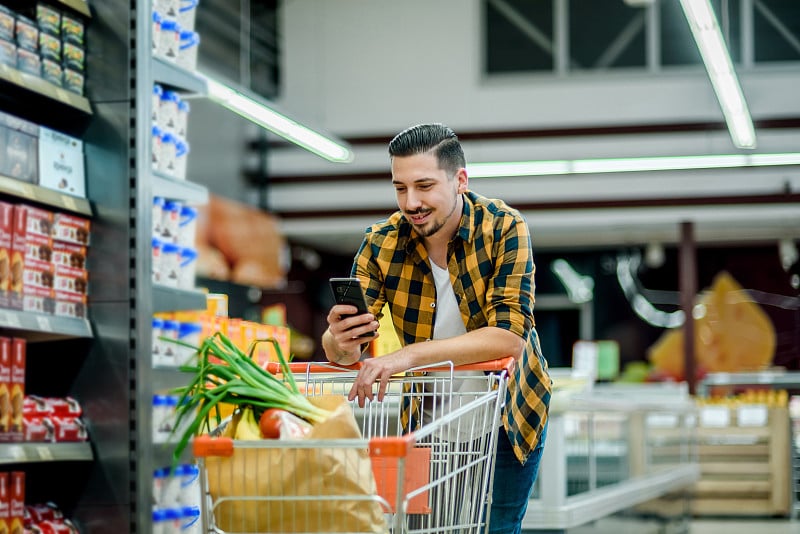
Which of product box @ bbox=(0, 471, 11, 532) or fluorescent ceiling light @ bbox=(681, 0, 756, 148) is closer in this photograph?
product box @ bbox=(0, 471, 11, 532)

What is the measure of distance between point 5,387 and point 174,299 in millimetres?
972

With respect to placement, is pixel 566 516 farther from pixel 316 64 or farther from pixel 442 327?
pixel 316 64

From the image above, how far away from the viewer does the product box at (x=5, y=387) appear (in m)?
3.11

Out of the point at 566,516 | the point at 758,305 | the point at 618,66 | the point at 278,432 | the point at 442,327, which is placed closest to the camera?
the point at 278,432

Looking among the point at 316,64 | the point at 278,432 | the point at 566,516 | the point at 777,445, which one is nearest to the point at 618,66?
the point at 316,64

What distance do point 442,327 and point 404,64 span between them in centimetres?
1180

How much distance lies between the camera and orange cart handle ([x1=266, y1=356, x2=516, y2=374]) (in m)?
2.44

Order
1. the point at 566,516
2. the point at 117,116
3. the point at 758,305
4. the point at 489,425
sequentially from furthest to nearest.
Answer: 1. the point at 758,305
2. the point at 566,516
3. the point at 117,116
4. the point at 489,425

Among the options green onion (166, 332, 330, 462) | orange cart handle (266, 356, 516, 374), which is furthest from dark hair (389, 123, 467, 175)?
green onion (166, 332, 330, 462)

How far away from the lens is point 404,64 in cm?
1427

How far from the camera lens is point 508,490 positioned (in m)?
2.71

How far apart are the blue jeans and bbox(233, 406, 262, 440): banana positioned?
28.4 inches

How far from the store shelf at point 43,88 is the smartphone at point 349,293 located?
1.36 meters

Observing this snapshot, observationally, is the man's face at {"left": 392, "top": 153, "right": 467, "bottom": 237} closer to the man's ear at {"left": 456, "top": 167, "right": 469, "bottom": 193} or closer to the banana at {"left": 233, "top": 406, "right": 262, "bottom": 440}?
the man's ear at {"left": 456, "top": 167, "right": 469, "bottom": 193}
